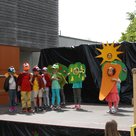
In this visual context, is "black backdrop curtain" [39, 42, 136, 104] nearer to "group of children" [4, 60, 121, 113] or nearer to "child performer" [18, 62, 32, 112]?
"group of children" [4, 60, 121, 113]

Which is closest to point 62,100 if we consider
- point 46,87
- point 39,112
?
point 46,87

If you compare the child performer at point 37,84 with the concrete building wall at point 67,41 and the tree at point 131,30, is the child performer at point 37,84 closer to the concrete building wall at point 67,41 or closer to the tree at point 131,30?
the concrete building wall at point 67,41

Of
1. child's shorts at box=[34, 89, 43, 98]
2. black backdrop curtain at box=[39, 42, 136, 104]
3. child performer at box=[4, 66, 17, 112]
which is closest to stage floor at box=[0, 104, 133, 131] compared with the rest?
child's shorts at box=[34, 89, 43, 98]

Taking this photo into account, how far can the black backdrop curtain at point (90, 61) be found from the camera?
11633mm

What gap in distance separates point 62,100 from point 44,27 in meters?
4.98

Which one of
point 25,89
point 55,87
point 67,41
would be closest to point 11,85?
point 25,89

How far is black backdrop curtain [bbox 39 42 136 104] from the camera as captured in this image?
1163 cm

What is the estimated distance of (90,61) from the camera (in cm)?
1234

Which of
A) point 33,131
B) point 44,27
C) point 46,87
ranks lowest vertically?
point 33,131

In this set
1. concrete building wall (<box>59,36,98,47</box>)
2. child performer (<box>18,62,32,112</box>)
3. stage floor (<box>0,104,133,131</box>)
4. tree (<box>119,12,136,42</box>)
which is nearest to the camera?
stage floor (<box>0,104,133,131</box>)

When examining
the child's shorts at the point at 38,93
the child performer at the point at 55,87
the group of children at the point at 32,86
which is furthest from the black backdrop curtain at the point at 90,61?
the child's shorts at the point at 38,93

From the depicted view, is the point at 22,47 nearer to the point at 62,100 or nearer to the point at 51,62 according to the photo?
the point at 51,62

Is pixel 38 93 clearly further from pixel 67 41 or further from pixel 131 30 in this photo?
pixel 131 30

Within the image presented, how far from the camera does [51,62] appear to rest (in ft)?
44.6
